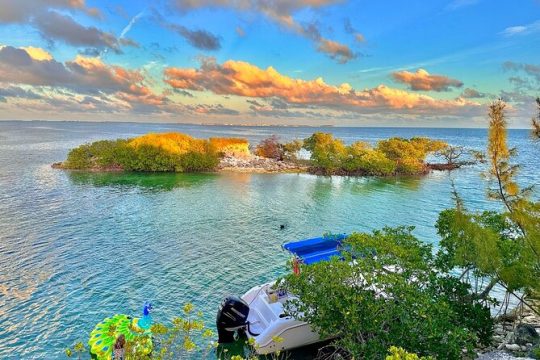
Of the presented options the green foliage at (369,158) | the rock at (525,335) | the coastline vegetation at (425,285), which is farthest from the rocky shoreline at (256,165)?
the coastline vegetation at (425,285)

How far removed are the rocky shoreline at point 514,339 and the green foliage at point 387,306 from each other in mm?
888

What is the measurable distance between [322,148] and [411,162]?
15.0 metres

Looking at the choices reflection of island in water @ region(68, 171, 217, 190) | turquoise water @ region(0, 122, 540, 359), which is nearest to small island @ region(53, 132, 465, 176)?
reflection of island in water @ region(68, 171, 217, 190)

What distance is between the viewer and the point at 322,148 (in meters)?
63.8

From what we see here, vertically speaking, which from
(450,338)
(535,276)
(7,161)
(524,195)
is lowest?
(7,161)

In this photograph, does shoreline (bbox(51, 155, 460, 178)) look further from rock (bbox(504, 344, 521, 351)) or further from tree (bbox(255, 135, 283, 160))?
rock (bbox(504, 344, 521, 351))

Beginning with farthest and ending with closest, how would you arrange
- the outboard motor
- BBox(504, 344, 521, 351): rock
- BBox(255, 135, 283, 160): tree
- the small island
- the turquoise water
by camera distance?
BBox(255, 135, 283, 160): tree → the small island → the turquoise water → the outboard motor → BBox(504, 344, 521, 351): rock

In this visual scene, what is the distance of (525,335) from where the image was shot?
14.6 m

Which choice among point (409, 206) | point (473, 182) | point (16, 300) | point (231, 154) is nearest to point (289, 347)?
point (16, 300)

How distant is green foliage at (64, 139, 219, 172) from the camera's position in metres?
59.8

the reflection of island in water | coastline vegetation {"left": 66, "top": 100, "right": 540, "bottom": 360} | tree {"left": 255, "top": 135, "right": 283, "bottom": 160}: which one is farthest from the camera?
tree {"left": 255, "top": 135, "right": 283, "bottom": 160}

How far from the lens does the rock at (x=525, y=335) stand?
14320 millimetres

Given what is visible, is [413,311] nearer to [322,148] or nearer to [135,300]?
[135,300]

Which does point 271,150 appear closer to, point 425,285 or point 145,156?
point 145,156
